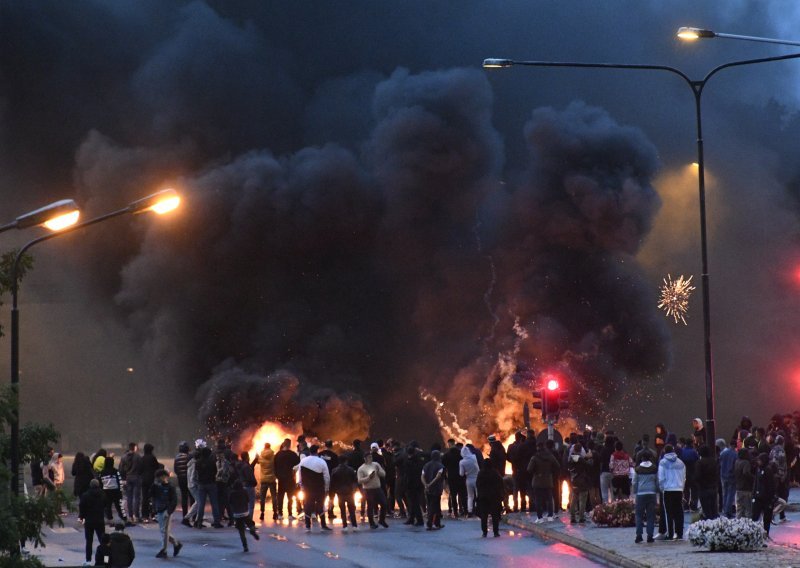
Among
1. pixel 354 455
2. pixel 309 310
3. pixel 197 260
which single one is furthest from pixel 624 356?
pixel 354 455

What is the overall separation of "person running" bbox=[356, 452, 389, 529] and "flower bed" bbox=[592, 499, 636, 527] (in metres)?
4.47

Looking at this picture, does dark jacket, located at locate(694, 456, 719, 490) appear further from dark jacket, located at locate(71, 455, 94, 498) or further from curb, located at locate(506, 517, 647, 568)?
dark jacket, located at locate(71, 455, 94, 498)

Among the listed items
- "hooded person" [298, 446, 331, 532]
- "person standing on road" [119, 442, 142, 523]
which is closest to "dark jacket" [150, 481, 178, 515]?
"hooded person" [298, 446, 331, 532]

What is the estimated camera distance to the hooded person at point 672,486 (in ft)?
70.8

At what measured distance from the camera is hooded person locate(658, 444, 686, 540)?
21594 mm

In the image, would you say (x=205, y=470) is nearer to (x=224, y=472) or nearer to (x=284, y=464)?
(x=224, y=472)

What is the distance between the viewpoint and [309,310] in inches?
2106

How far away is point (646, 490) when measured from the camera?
2150cm

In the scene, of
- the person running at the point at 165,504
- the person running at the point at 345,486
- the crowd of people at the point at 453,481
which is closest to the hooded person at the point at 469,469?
the crowd of people at the point at 453,481

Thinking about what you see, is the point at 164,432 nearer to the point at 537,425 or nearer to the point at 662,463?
the point at 537,425

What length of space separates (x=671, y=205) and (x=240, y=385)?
2543cm

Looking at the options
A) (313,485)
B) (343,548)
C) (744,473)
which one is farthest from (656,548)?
(313,485)

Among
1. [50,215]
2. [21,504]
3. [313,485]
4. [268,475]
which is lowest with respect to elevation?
[313,485]

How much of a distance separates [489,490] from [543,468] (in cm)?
175
